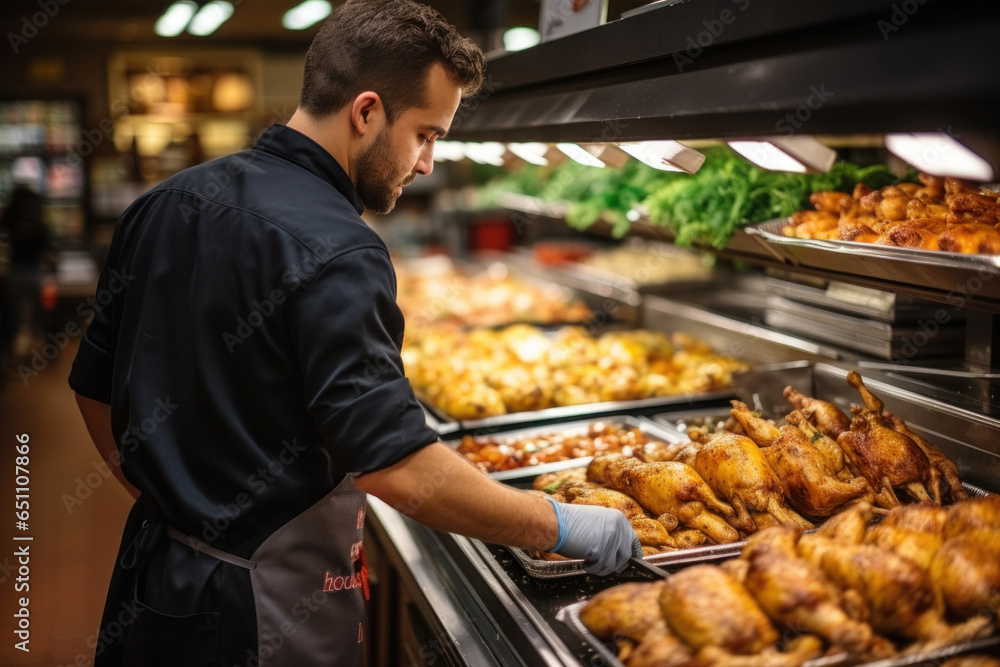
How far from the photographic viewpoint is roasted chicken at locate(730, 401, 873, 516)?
2238 millimetres

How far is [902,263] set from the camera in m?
2.20

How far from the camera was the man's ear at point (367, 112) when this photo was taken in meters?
1.86

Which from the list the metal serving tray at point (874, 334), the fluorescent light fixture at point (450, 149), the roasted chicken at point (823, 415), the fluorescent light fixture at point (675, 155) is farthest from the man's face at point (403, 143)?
the fluorescent light fixture at point (450, 149)

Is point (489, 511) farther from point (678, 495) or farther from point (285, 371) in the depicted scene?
point (678, 495)

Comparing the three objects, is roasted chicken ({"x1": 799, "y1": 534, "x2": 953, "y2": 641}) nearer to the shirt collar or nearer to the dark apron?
the dark apron

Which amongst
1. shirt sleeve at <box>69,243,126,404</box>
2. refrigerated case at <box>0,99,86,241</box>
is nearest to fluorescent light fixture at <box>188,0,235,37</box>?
refrigerated case at <box>0,99,86,241</box>

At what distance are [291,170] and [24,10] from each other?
30.8 feet

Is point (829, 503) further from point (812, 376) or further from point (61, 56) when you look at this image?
point (61, 56)

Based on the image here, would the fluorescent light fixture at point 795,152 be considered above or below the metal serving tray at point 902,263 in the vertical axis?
above

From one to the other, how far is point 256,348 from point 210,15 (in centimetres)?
747

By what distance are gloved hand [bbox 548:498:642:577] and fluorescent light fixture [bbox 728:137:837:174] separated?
3.45ft

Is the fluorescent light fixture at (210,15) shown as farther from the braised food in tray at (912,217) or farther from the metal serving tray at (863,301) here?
the braised food in tray at (912,217)

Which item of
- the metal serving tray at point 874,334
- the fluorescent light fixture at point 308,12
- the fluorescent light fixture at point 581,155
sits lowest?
Answer: the metal serving tray at point 874,334

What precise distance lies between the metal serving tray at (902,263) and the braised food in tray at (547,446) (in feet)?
2.72
